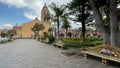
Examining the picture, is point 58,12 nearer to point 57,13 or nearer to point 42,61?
point 57,13

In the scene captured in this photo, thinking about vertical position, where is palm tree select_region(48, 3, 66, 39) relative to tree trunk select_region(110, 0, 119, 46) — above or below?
above

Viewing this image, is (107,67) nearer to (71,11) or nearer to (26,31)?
(71,11)

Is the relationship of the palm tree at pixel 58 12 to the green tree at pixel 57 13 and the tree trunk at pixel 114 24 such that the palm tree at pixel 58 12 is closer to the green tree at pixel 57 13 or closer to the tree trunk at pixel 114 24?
the green tree at pixel 57 13

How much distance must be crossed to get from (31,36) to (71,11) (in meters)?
61.9

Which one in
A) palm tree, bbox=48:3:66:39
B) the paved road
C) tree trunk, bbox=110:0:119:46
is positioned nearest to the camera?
the paved road

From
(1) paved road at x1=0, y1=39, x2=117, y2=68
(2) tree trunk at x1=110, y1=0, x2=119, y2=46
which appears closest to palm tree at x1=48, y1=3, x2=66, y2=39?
(1) paved road at x1=0, y1=39, x2=117, y2=68

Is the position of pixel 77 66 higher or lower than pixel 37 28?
lower

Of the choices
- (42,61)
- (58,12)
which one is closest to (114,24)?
(42,61)

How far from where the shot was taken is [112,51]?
389 inches

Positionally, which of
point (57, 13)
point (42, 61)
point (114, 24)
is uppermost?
point (57, 13)

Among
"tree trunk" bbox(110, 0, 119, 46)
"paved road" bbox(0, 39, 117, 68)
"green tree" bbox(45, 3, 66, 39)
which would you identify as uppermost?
"green tree" bbox(45, 3, 66, 39)

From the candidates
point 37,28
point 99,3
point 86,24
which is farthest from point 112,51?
point 37,28

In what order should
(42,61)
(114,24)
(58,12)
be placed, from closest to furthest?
(42,61)
(114,24)
(58,12)

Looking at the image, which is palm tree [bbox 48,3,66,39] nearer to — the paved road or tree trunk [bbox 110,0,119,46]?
the paved road
